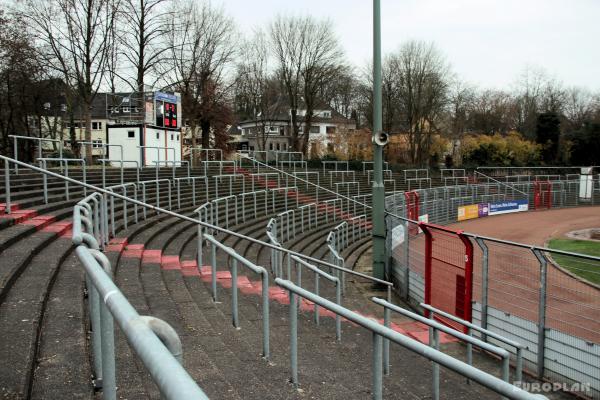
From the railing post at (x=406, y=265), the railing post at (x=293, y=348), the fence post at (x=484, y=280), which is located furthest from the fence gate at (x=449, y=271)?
the railing post at (x=293, y=348)

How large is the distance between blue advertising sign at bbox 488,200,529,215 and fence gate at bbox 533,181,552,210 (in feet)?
5.01

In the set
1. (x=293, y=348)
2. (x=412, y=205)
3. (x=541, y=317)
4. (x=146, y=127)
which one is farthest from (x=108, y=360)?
(x=146, y=127)

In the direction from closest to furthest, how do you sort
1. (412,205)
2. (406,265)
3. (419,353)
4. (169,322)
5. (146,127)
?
(419,353), (169,322), (406,265), (412,205), (146,127)

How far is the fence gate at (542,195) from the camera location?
122 ft

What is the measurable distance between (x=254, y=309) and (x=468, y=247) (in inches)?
136

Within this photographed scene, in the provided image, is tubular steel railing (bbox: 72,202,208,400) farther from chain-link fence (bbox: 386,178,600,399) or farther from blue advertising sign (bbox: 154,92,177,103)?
blue advertising sign (bbox: 154,92,177,103)

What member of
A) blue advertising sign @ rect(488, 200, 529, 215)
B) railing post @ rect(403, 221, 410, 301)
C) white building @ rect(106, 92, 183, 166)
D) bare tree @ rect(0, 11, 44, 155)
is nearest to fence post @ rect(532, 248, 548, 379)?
railing post @ rect(403, 221, 410, 301)

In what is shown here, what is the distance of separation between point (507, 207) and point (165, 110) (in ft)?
76.8

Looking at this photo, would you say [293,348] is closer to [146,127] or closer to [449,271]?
[449,271]

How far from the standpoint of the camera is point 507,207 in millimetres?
34531

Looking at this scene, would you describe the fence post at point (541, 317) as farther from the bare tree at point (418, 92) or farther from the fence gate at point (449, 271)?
the bare tree at point (418, 92)

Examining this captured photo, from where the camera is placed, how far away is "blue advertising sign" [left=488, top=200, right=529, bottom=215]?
33.2 meters

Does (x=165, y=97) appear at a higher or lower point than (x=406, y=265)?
higher

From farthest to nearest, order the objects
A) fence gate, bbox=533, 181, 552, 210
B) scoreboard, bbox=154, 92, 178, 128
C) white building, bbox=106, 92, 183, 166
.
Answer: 1. fence gate, bbox=533, 181, 552, 210
2. scoreboard, bbox=154, 92, 178, 128
3. white building, bbox=106, 92, 183, 166
